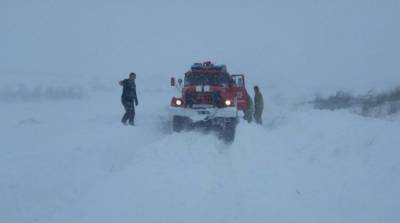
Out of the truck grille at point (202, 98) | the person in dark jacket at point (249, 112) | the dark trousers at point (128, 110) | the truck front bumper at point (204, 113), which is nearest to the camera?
the truck front bumper at point (204, 113)

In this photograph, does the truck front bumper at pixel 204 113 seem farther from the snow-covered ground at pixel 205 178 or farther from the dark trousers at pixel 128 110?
the dark trousers at pixel 128 110

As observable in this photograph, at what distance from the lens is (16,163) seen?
1105cm

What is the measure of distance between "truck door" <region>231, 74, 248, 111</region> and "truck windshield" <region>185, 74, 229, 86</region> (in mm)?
777

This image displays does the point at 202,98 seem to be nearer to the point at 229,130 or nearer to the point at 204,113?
the point at 204,113

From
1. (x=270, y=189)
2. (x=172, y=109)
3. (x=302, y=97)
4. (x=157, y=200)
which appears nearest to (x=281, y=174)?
(x=270, y=189)

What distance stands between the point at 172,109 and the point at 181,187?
7354mm

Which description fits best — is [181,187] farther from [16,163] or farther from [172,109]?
[172,109]

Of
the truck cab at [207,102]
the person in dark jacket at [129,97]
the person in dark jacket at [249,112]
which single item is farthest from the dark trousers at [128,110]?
the person in dark jacket at [249,112]

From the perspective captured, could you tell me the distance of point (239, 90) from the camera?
19.4m

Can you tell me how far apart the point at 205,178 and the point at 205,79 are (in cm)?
850

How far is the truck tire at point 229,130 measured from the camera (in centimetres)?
1526

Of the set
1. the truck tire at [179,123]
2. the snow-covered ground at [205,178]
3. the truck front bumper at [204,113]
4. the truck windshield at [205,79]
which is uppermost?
the truck windshield at [205,79]

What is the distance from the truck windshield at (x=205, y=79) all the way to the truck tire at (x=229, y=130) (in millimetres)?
2616

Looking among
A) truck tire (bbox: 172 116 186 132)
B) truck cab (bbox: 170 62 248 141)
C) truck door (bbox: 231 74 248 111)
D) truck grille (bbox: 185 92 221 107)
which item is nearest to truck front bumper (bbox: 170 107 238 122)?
truck cab (bbox: 170 62 248 141)
